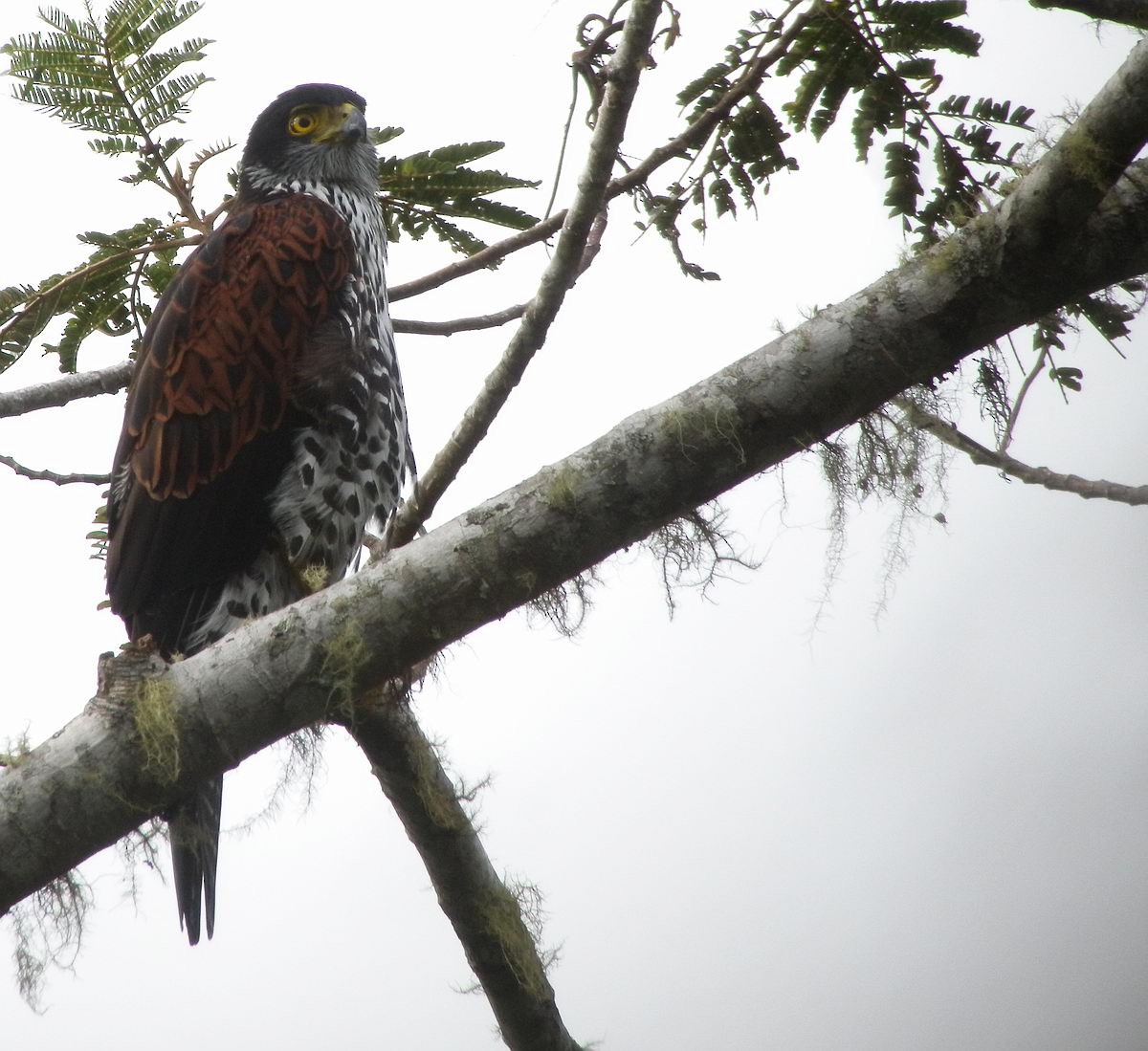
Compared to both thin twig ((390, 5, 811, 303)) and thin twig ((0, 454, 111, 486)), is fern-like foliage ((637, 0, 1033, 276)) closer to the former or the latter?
thin twig ((390, 5, 811, 303))

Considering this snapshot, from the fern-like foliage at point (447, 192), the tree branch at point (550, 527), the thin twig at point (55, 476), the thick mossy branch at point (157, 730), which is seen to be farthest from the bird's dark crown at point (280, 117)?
the thick mossy branch at point (157, 730)

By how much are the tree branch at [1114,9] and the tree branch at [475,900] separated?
2.20 metres

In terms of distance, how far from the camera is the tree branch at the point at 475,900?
9.98ft

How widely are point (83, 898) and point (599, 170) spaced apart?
211 centimetres

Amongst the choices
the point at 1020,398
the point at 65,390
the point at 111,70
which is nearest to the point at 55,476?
the point at 65,390

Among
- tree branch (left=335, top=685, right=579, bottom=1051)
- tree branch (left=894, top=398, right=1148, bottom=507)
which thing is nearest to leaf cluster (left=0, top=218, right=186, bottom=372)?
tree branch (left=335, top=685, right=579, bottom=1051)

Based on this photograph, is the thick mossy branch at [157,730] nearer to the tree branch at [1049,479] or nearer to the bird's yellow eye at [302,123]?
the tree branch at [1049,479]

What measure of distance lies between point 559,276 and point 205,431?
45.0 inches

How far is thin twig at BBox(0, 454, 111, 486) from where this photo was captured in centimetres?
345

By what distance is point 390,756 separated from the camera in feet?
9.73

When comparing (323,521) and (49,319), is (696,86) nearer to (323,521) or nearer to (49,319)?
(323,521)

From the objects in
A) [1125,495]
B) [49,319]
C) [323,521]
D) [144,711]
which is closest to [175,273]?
[49,319]

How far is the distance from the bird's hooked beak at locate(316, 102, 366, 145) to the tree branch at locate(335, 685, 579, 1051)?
2.26m

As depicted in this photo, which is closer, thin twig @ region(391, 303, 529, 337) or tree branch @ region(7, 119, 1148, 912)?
tree branch @ region(7, 119, 1148, 912)
